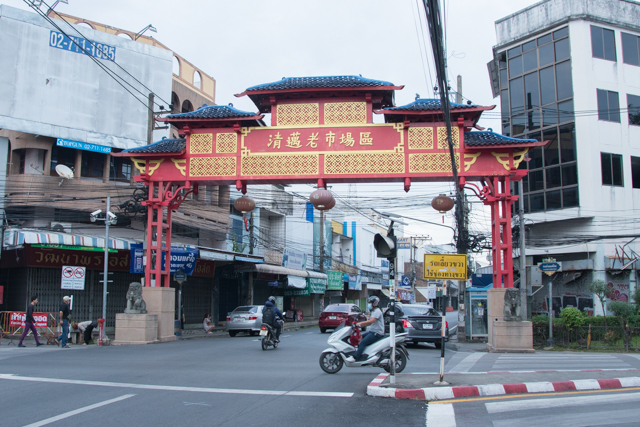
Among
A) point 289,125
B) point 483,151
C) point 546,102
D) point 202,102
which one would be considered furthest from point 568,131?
point 202,102

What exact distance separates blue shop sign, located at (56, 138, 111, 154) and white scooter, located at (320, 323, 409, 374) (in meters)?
16.9

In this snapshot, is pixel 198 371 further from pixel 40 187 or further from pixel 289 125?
pixel 40 187

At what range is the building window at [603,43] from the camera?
29203 millimetres

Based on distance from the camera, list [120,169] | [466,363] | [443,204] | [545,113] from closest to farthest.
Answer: [466,363]
[443,204]
[120,169]
[545,113]

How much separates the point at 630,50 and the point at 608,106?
3.70m

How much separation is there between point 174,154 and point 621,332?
15.9m

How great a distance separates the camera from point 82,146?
2344cm

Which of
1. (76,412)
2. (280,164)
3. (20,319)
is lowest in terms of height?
(76,412)

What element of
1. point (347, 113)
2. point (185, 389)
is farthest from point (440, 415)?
point (347, 113)

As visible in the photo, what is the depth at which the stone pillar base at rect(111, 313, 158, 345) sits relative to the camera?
18.0 metres

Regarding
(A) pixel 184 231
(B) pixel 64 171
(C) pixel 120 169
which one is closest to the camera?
(B) pixel 64 171

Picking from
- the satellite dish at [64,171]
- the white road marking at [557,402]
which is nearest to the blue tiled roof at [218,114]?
the satellite dish at [64,171]

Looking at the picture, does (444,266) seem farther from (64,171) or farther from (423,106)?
(64,171)

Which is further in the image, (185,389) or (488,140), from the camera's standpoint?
(488,140)
